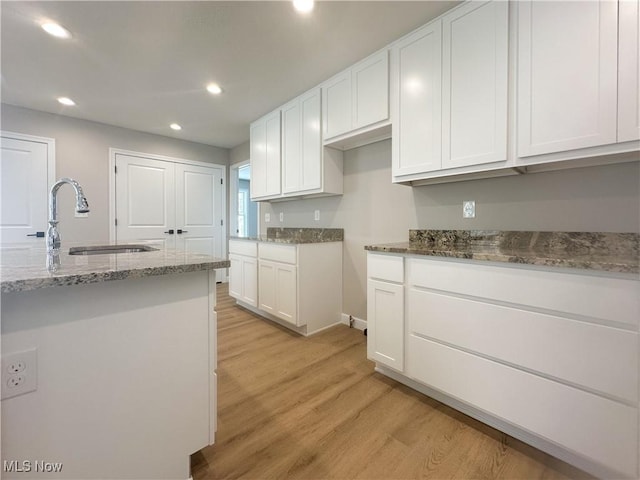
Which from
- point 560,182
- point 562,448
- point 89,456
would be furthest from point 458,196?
point 89,456

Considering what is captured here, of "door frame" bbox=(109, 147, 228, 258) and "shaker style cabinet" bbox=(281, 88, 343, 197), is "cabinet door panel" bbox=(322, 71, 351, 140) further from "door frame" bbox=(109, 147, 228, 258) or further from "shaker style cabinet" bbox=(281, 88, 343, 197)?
"door frame" bbox=(109, 147, 228, 258)

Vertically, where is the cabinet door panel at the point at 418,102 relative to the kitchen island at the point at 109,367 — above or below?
above

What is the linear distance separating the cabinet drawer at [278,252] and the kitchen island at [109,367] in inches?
58.5

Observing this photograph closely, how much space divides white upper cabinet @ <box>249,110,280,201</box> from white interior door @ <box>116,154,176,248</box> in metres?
1.55

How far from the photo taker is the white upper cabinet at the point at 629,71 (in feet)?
3.84

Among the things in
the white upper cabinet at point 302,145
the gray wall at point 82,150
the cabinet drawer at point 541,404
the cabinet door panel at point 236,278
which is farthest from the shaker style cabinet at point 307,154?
the gray wall at point 82,150

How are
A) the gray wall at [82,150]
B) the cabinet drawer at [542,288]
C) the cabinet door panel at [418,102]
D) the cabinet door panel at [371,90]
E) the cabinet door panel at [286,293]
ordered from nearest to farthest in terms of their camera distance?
the cabinet drawer at [542,288], the cabinet door panel at [418,102], the cabinet door panel at [371,90], the cabinet door panel at [286,293], the gray wall at [82,150]

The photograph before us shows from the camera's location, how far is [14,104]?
309cm

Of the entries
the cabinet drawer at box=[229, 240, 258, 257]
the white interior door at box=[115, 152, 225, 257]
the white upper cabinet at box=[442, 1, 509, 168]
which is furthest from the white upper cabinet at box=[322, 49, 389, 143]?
the white interior door at box=[115, 152, 225, 257]

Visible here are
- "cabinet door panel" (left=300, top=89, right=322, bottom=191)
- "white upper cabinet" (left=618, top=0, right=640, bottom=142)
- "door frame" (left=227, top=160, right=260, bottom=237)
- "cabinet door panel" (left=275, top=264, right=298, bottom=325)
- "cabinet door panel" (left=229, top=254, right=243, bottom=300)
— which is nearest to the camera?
"white upper cabinet" (left=618, top=0, right=640, bottom=142)

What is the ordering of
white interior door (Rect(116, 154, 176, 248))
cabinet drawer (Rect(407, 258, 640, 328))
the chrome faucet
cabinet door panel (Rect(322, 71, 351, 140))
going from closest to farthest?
cabinet drawer (Rect(407, 258, 640, 328)), the chrome faucet, cabinet door panel (Rect(322, 71, 351, 140)), white interior door (Rect(116, 154, 176, 248))

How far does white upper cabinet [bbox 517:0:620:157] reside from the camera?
1.24 metres

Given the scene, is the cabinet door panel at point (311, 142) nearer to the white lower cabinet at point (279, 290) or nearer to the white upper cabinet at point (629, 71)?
the white lower cabinet at point (279, 290)

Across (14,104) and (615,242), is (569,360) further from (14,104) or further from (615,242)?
(14,104)
